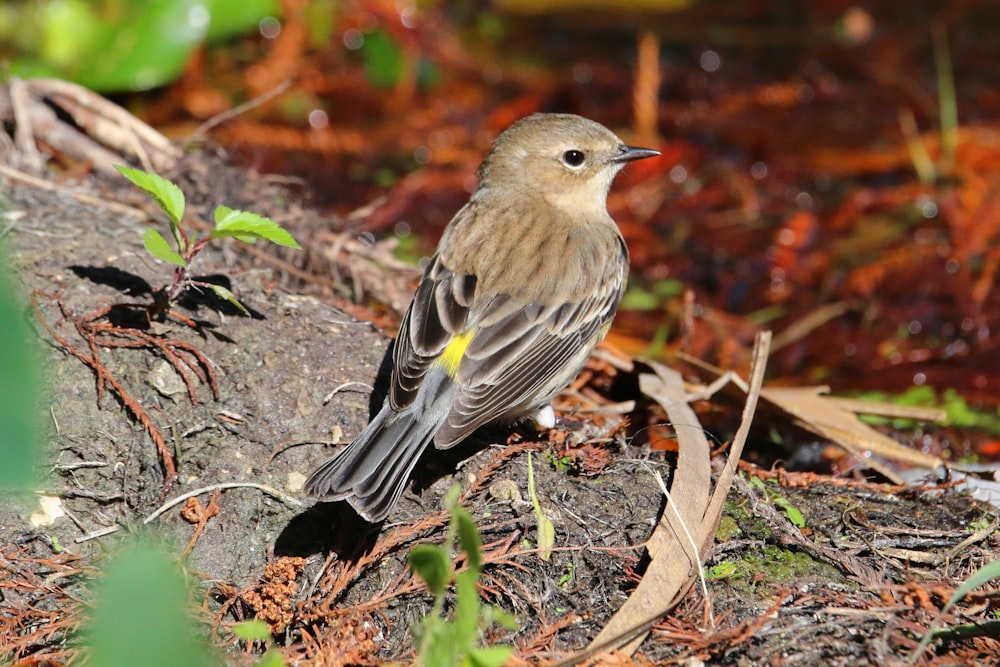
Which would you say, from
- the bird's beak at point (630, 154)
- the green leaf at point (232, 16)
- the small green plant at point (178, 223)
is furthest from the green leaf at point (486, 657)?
the green leaf at point (232, 16)

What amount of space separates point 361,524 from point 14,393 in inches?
93.9

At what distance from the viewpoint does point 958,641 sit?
372 centimetres

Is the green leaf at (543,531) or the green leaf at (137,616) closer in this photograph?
the green leaf at (137,616)

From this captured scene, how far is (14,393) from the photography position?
1.93 metres

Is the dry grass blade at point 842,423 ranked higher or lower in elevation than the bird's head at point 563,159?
lower

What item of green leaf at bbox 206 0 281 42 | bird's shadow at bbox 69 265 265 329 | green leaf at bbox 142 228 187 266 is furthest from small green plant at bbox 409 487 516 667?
green leaf at bbox 206 0 281 42

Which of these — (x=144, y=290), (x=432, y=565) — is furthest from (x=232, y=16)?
(x=432, y=565)

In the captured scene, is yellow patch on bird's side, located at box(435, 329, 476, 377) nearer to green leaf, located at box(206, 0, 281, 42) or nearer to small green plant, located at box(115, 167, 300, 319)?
small green plant, located at box(115, 167, 300, 319)

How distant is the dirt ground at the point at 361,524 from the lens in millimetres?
3785

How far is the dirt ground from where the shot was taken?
3.79 metres

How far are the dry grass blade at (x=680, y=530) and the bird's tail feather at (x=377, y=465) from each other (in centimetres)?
93

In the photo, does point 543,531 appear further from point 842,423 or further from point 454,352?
point 842,423

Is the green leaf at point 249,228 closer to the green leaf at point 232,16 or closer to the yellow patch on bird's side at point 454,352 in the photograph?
the yellow patch on bird's side at point 454,352

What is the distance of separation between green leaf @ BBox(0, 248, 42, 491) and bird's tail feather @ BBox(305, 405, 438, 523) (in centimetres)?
193
